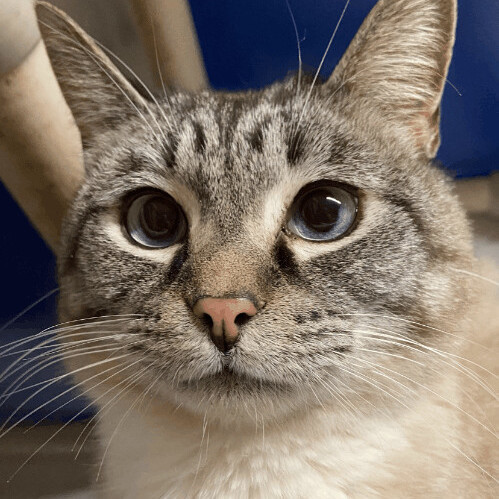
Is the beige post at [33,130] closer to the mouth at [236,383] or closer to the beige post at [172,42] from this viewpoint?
the beige post at [172,42]

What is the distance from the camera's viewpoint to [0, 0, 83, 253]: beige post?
101 cm

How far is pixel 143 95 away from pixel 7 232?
0.49 meters

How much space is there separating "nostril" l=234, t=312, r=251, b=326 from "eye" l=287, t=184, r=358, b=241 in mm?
175

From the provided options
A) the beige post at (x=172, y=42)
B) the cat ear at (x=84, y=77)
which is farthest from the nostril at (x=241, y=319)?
the beige post at (x=172, y=42)

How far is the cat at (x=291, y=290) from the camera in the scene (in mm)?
748

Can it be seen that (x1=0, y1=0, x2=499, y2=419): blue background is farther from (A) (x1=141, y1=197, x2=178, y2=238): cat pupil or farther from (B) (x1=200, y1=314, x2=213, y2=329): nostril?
(B) (x1=200, y1=314, x2=213, y2=329): nostril

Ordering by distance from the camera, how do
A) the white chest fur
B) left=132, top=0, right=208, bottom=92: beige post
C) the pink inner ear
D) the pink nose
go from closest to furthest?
1. the pink nose
2. the white chest fur
3. the pink inner ear
4. left=132, top=0, right=208, bottom=92: beige post

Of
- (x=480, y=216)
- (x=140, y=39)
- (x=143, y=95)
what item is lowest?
(x=480, y=216)

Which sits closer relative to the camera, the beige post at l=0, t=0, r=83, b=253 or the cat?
the cat

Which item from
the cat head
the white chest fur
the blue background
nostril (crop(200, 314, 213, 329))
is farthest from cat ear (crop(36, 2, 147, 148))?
the white chest fur

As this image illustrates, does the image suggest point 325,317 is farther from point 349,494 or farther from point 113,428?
point 113,428

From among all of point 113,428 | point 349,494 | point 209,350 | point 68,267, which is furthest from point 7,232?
point 349,494

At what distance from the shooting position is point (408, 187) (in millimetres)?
884

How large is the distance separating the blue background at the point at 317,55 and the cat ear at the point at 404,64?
0.55 feet
